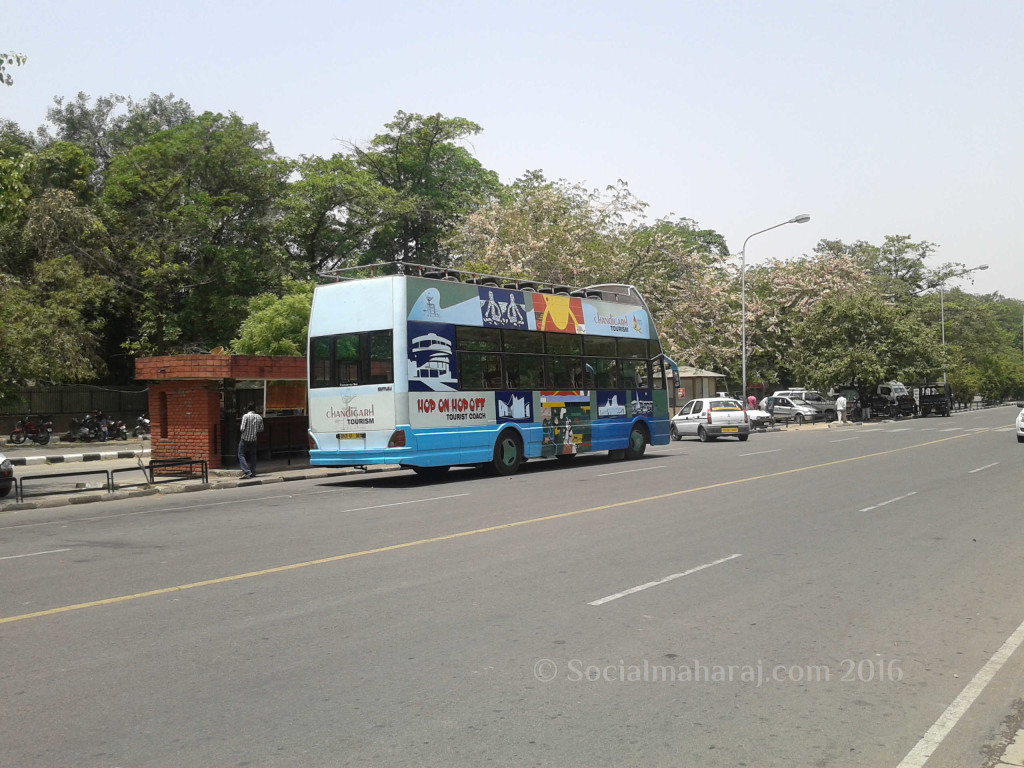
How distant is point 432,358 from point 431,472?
4321 mm

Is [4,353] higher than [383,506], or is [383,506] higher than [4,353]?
[4,353]

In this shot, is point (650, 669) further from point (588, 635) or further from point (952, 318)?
point (952, 318)

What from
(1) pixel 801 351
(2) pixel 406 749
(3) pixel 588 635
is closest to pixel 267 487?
(3) pixel 588 635

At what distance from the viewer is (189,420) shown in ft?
75.5

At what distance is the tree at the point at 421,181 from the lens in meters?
52.9

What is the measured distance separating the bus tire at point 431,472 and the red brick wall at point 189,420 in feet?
16.8

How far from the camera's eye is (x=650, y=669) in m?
5.78

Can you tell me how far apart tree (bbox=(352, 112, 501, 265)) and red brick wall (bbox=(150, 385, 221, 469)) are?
28.4 metres

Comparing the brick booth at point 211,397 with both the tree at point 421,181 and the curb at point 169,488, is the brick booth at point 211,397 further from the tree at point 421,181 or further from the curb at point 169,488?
the tree at point 421,181

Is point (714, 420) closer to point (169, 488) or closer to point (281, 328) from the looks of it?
point (281, 328)

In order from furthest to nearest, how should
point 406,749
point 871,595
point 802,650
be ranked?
1. point 871,595
2. point 802,650
3. point 406,749

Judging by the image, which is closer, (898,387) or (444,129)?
(444,129)

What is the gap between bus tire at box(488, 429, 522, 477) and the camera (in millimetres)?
20500

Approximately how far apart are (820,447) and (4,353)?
2151 cm
